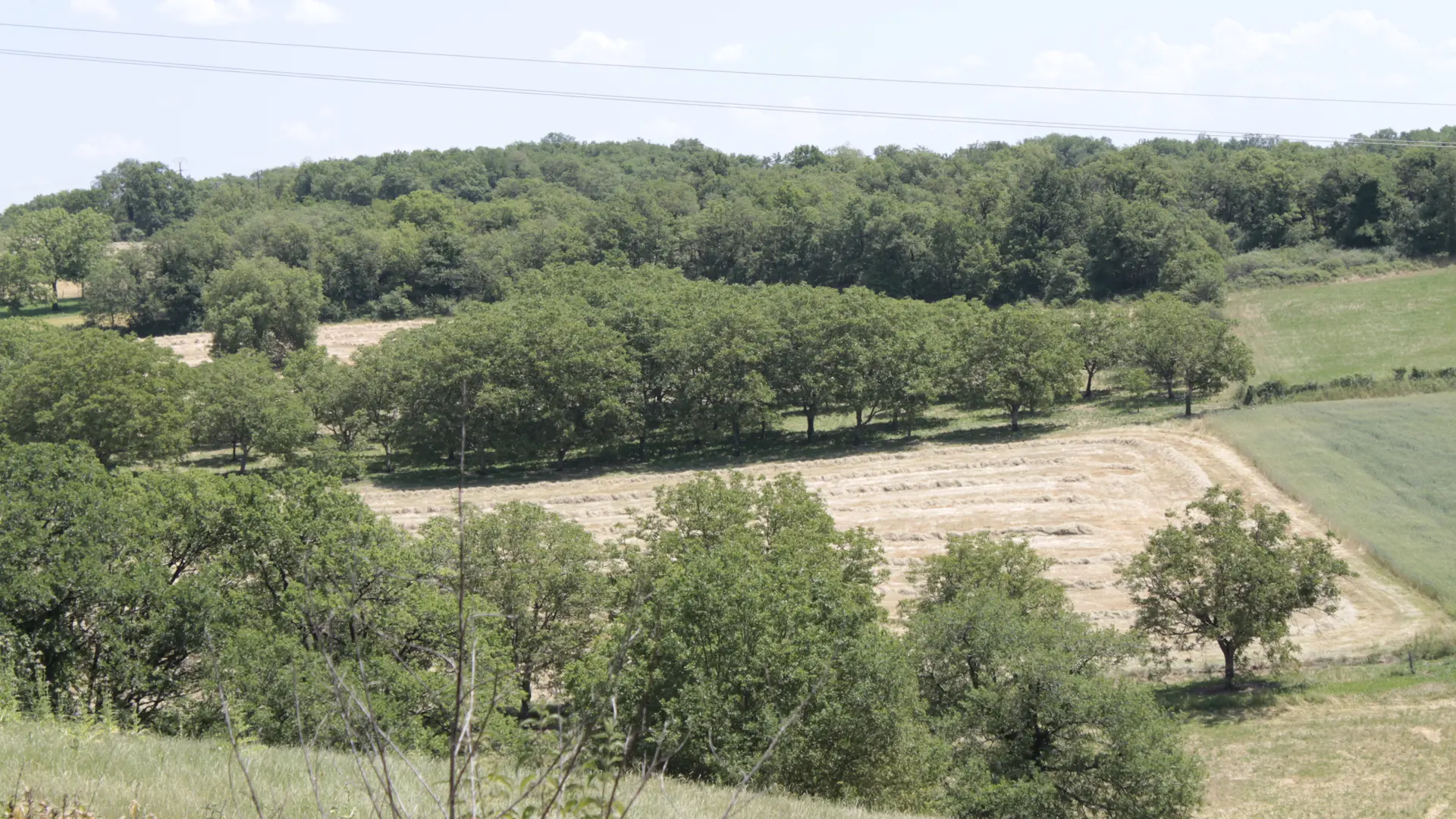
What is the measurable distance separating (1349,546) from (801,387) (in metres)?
32.0

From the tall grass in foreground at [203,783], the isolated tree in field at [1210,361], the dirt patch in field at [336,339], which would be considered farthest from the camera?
the dirt patch in field at [336,339]

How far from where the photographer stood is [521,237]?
387ft

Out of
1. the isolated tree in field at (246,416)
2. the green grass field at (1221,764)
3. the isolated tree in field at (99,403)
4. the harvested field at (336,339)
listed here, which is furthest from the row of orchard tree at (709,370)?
the green grass field at (1221,764)

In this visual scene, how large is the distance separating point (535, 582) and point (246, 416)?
40709 millimetres

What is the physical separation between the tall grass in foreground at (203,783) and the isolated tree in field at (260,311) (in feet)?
267

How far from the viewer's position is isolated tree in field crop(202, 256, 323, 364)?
8956 centimetres

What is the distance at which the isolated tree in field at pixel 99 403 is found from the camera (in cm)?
5781

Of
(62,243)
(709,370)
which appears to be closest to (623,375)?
(709,370)

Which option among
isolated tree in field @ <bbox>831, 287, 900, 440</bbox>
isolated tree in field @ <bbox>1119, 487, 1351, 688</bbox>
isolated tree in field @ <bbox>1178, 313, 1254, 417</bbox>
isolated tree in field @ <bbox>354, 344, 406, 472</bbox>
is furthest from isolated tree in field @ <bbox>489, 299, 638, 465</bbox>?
isolated tree in field @ <bbox>1119, 487, 1351, 688</bbox>

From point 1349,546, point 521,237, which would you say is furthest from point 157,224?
point 1349,546

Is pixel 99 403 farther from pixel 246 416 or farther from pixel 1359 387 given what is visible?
pixel 1359 387

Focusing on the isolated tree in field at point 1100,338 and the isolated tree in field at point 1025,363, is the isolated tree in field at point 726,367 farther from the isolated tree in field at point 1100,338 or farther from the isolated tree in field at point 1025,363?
the isolated tree in field at point 1100,338

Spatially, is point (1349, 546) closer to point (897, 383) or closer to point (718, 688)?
point (897, 383)

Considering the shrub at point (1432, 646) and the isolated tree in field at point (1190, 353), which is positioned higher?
the isolated tree in field at point (1190, 353)
